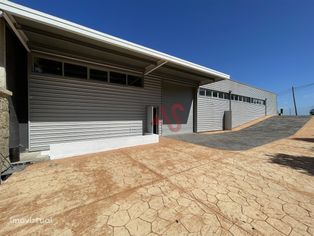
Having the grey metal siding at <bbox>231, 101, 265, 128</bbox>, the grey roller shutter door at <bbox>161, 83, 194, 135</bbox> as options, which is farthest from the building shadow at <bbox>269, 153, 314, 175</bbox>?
the grey metal siding at <bbox>231, 101, 265, 128</bbox>

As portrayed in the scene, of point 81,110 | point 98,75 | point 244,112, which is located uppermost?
point 98,75

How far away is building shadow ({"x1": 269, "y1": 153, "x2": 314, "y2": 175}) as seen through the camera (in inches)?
155

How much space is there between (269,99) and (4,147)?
81.8 feet

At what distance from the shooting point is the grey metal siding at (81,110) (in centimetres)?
530

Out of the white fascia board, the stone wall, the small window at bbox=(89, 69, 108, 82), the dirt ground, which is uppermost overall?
the white fascia board

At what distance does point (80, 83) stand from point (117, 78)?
171 cm

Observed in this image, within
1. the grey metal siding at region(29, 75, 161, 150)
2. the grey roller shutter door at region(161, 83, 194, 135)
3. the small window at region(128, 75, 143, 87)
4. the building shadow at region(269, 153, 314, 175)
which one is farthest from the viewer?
the grey roller shutter door at region(161, 83, 194, 135)

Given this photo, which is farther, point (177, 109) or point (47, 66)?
point (177, 109)

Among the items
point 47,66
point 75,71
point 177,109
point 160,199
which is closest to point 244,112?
point 177,109

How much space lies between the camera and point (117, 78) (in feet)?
23.5

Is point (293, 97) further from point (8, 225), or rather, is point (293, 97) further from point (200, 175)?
point (8, 225)

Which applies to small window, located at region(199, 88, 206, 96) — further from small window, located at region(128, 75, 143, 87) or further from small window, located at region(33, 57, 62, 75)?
small window, located at region(33, 57, 62, 75)

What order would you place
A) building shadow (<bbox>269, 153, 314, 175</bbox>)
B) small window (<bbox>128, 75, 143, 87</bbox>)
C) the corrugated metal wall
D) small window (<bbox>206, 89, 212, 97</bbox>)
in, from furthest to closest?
1. small window (<bbox>206, 89, 212, 97</bbox>)
2. the corrugated metal wall
3. small window (<bbox>128, 75, 143, 87</bbox>)
4. building shadow (<bbox>269, 153, 314, 175</bbox>)

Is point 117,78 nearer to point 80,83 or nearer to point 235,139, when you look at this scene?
point 80,83
